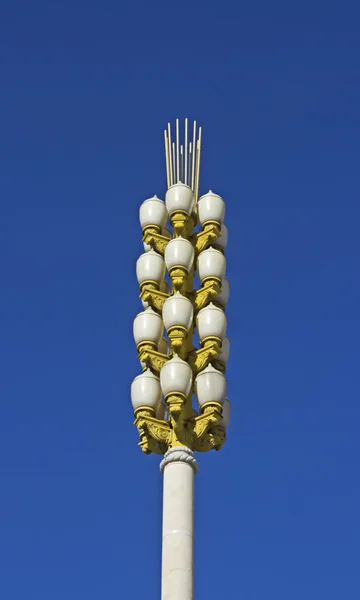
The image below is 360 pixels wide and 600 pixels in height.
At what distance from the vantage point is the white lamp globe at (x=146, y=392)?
25000 millimetres

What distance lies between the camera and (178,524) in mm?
23328

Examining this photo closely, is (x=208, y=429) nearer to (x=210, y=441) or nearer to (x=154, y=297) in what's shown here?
(x=210, y=441)

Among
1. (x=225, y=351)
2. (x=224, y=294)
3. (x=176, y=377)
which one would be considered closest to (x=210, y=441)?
(x=176, y=377)

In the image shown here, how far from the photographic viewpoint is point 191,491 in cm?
2389

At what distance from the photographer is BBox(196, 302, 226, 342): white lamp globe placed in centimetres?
2577

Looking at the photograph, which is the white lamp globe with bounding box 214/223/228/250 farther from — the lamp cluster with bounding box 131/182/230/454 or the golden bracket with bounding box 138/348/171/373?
the golden bracket with bounding box 138/348/171/373

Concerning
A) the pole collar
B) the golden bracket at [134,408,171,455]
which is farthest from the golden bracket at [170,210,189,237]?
the pole collar

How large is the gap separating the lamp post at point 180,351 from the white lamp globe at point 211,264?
21mm

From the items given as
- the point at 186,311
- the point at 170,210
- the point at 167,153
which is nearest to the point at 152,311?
the point at 186,311

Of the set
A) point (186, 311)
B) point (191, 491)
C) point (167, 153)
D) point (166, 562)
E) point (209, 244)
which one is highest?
point (167, 153)

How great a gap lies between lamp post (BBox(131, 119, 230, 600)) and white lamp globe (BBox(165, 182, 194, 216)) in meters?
0.02

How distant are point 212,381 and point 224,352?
1.47 m

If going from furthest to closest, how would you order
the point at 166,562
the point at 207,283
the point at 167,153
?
the point at 167,153 → the point at 207,283 → the point at 166,562

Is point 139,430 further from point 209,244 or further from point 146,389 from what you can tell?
point 209,244
